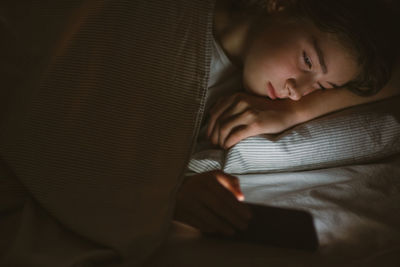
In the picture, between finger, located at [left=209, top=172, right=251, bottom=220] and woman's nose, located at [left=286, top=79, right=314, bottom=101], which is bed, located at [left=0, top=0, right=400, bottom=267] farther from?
woman's nose, located at [left=286, top=79, right=314, bottom=101]

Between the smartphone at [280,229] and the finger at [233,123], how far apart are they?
0.25 meters

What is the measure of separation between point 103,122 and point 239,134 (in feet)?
1.30

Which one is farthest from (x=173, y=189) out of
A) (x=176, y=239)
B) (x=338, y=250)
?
(x=338, y=250)

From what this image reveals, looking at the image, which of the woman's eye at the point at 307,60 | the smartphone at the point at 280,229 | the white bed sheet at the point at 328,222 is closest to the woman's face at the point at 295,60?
the woman's eye at the point at 307,60

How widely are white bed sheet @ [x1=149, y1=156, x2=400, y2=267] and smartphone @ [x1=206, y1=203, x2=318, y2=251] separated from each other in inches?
0.5

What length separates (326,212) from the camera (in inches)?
25.5

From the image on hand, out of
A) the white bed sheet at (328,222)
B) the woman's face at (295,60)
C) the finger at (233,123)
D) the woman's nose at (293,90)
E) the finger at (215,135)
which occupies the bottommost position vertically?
the white bed sheet at (328,222)

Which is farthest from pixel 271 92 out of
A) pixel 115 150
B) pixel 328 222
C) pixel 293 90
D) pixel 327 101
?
pixel 115 150

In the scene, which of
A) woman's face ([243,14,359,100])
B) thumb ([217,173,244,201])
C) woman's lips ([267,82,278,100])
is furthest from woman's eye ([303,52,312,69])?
thumb ([217,173,244,201])

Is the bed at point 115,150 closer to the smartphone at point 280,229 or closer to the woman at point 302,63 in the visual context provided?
the smartphone at point 280,229

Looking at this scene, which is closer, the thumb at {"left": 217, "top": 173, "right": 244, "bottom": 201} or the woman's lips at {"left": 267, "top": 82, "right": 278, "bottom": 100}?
the thumb at {"left": 217, "top": 173, "right": 244, "bottom": 201}

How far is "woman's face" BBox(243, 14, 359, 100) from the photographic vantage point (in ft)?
2.51

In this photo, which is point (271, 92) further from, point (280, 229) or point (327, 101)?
point (280, 229)

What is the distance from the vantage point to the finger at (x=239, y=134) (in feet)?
2.64
